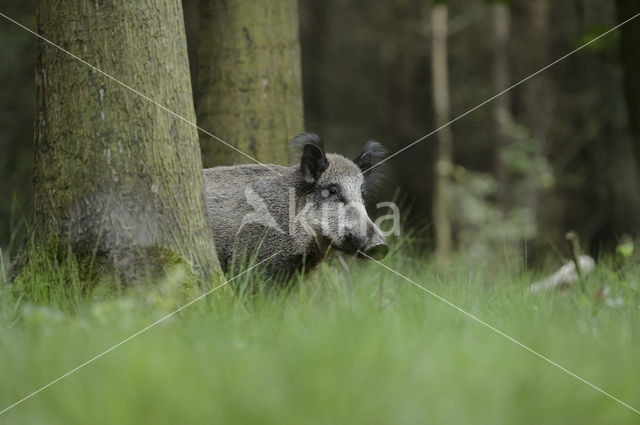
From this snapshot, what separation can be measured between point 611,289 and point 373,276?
1.71 meters

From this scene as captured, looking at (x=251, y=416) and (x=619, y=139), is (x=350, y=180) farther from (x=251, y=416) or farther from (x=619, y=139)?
(x=619, y=139)

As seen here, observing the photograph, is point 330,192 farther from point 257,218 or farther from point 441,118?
point 441,118

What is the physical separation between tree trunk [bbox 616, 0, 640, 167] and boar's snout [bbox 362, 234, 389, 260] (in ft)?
14.7

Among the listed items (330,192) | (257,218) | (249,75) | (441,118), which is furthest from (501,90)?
(257,218)

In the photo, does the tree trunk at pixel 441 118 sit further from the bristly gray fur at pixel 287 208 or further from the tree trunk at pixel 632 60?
the bristly gray fur at pixel 287 208

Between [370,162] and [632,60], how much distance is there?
3919mm

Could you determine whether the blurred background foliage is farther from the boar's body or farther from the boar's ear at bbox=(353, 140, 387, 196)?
the boar's body

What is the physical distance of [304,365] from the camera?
2.65 m

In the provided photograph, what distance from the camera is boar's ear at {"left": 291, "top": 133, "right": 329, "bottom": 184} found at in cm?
556

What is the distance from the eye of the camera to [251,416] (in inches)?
91.5

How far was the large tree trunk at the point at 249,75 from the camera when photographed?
19.9 feet

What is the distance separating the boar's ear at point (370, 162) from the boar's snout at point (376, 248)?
909 millimetres

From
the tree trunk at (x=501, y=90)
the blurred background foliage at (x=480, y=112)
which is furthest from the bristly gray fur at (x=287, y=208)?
the tree trunk at (x=501, y=90)

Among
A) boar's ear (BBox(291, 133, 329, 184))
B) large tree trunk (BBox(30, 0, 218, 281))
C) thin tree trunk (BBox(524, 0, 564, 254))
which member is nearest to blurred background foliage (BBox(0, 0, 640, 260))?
thin tree trunk (BBox(524, 0, 564, 254))
